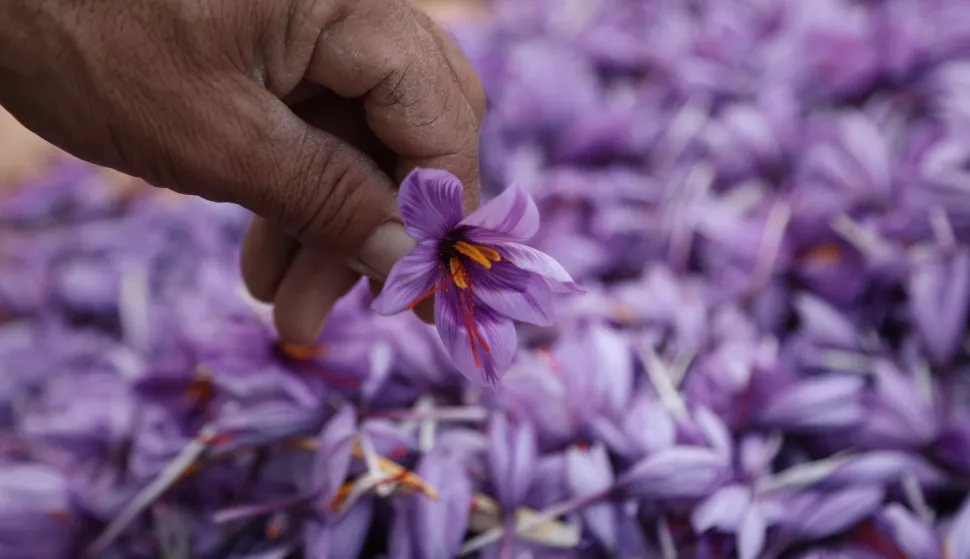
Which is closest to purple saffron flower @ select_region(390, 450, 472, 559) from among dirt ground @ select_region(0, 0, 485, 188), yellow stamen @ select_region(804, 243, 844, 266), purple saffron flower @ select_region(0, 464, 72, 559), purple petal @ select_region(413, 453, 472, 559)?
purple petal @ select_region(413, 453, 472, 559)

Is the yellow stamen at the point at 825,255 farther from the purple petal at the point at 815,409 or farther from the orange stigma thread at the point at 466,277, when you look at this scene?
the orange stigma thread at the point at 466,277

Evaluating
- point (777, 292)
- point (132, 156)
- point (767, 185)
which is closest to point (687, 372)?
point (777, 292)

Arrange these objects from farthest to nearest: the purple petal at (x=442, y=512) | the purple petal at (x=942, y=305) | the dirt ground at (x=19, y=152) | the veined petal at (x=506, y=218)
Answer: the dirt ground at (x=19, y=152)
the purple petal at (x=942, y=305)
the purple petal at (x=442, y=512)
the veined petal at (x=506, y=218)

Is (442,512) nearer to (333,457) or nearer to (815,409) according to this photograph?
(333,457)

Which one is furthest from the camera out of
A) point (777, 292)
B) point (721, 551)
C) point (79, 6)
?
point (777, 292)

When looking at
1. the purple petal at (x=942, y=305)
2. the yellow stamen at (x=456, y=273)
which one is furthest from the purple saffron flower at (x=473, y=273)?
the purple petal at (x=942, y=305)

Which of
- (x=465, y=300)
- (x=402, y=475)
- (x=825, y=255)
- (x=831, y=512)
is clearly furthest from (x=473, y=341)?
(x=825, y=255)

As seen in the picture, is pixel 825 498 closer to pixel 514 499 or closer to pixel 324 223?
pixel 514 499

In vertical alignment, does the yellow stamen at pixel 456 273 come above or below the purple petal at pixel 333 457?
above
